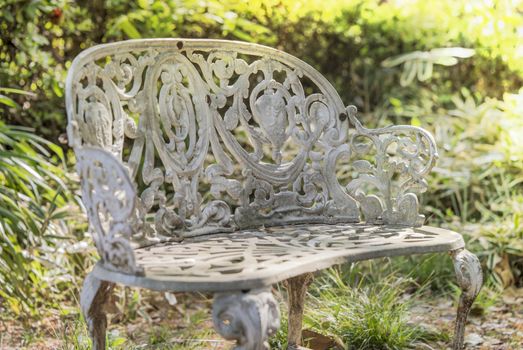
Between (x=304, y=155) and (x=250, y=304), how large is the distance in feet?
4.42

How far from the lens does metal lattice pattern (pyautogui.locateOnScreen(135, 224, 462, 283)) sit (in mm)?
2371

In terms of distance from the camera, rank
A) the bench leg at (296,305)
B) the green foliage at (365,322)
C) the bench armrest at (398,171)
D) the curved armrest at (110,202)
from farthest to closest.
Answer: the green foliage at (365,322)
the bench leg at (296,305)
the bench armrest at (398,171)
the curved armrest at (110,202)

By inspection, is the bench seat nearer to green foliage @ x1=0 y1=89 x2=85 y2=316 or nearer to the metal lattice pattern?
the metal lattice pattern

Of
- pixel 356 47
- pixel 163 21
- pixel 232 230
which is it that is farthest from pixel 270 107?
pixel 356 47

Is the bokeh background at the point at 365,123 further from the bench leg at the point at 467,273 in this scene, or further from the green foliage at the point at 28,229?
the bench leg at the point at 467,273

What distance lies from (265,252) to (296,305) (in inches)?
30.8

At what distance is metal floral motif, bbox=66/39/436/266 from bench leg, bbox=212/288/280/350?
0.70 metres

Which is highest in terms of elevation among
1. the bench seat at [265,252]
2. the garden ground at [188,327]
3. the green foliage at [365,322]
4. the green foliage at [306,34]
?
the green foliage at [306,34]

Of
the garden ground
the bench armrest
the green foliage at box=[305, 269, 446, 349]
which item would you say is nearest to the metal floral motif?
the bench armrest

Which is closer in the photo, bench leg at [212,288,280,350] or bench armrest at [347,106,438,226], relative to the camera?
bench leg at [212,288,280,350]

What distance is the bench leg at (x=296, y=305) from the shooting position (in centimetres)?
336

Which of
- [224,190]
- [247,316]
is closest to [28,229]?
[224,190]

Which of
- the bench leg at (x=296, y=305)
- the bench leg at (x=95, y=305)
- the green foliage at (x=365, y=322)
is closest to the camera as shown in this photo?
the bench leg at (x=95, y=305)

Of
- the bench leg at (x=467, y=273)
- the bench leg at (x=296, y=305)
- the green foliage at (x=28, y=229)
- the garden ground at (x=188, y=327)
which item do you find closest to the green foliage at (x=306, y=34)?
the green foliage at (x=28, y=229)
